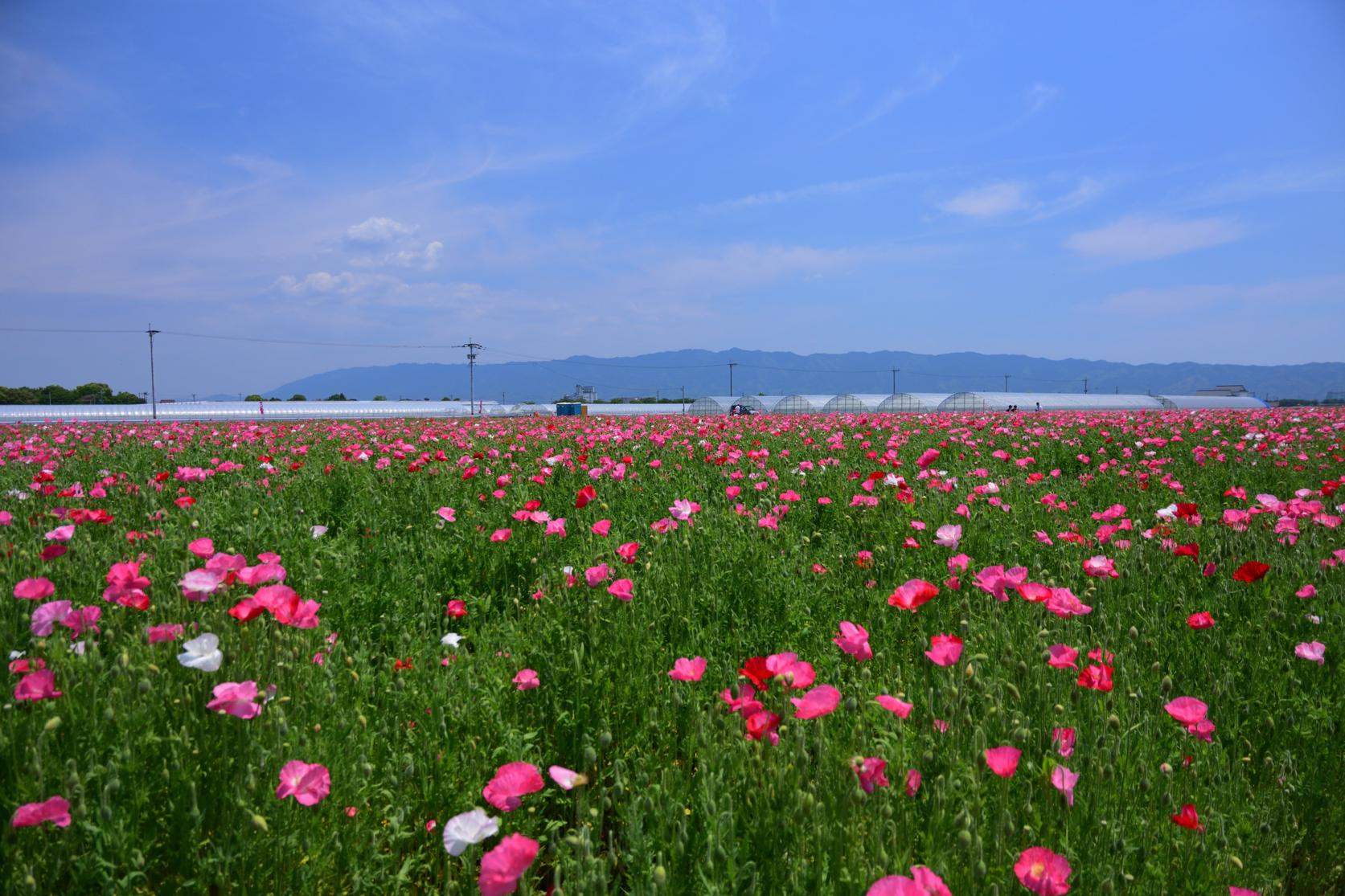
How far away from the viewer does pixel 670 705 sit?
2.33 meters

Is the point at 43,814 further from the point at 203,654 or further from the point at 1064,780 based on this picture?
the point at 1064,780

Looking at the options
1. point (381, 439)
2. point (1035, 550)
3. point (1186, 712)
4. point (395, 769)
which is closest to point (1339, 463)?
point (1035, 550)

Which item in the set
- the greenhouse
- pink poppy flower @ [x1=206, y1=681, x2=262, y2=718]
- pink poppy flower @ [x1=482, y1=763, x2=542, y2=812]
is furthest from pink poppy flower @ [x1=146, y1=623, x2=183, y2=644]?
the greenhouse

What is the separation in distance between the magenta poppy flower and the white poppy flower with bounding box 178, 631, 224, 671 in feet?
1.03

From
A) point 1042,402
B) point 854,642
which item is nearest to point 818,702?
point 854,642

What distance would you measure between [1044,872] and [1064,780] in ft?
1.16

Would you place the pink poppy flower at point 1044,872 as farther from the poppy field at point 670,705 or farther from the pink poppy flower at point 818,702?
the pink poppy flower at point 818,702

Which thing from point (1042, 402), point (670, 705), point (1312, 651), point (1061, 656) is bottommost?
point (670, 705)

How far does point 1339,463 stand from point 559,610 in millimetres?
7757

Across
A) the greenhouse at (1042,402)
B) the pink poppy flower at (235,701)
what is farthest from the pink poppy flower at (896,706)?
the greenhouse at (1042,402)

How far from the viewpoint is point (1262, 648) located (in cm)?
276

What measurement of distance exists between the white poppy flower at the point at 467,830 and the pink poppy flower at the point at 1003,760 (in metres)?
1.04

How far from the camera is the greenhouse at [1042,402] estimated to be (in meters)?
53.7

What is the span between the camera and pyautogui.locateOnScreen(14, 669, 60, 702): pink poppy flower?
1.60m
